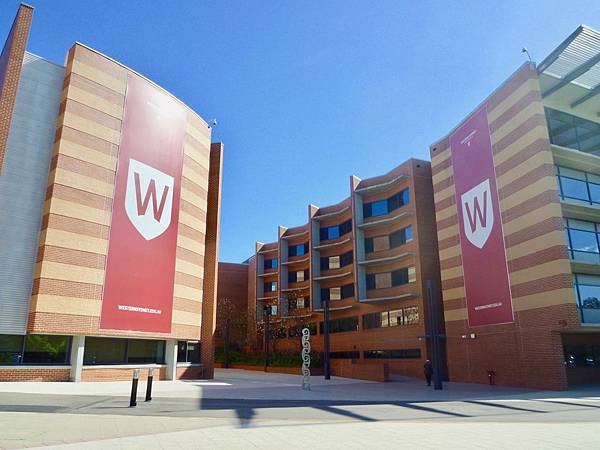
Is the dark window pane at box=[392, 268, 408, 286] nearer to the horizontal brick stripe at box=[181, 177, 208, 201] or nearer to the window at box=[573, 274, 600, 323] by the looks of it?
the window at box=[573, 274, 600, 323]

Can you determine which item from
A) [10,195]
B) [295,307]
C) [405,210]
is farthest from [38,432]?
[295,307]

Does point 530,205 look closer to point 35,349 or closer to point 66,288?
point 66,288

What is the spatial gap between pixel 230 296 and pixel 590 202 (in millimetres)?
57557

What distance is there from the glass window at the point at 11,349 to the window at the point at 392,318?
29857mm

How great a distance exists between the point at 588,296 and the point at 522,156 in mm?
8787

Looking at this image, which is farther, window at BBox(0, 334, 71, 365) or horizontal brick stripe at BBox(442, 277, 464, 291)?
horizontal brick stripe at BBox(442, 277, 464, 291)

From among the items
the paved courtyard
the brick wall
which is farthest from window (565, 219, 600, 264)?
the brick wall

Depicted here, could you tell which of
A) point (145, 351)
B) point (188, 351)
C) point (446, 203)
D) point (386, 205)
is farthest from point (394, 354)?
point (145, 351)

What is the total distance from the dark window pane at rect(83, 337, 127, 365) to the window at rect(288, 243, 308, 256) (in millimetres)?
37989

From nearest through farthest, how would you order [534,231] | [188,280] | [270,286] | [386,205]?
[534,231] < [188,280] < [386,205] < [270,286]

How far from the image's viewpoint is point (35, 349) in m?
24.9

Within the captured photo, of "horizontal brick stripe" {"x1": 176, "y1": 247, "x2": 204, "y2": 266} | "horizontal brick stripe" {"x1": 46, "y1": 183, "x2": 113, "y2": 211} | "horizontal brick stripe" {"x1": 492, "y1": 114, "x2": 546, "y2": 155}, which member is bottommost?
"horizontal brick stripe" {"x1": 176, "y1": 247, "x2": 204, "y2": 266}

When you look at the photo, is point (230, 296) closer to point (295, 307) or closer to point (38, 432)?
point (295, 307)

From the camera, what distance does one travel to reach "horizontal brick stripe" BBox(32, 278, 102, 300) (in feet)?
80.5
